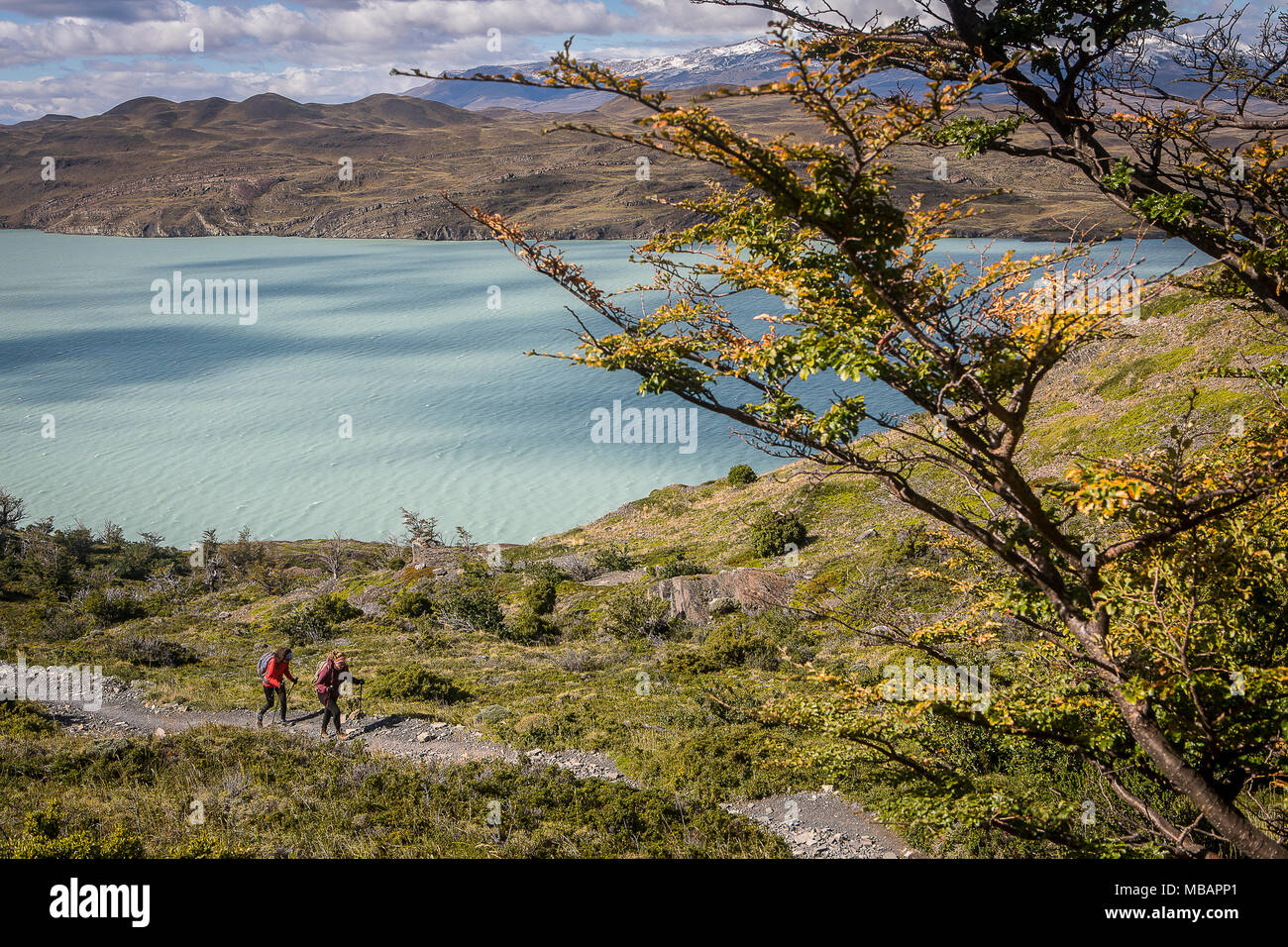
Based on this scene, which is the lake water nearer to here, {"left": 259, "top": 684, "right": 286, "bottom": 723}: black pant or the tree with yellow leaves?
{"left": 259, "top": 684, "right": 286, "bottom": 723}: black pant

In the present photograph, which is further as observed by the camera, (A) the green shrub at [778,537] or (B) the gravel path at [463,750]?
(A) the green shrub at [778,537]

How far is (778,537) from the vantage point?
25.0 m

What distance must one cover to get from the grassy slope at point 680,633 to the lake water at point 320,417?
7329 mm

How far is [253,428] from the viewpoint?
51.7 m

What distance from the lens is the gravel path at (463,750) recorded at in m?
8.97

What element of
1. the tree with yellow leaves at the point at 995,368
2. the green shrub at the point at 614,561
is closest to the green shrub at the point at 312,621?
the green shrub at the point at 614,561

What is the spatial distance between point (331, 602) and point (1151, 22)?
23742mm

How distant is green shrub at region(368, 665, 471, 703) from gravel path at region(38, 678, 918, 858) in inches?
48.3

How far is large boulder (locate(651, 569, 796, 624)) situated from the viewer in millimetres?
19484

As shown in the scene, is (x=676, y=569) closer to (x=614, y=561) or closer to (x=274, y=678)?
(x=614, y=561)

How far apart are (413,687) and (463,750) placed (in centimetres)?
296

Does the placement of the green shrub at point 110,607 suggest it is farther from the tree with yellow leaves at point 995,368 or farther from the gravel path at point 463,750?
the tree with yellow leaves at point 995,368

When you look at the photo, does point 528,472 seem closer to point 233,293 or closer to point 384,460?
point 384,460
